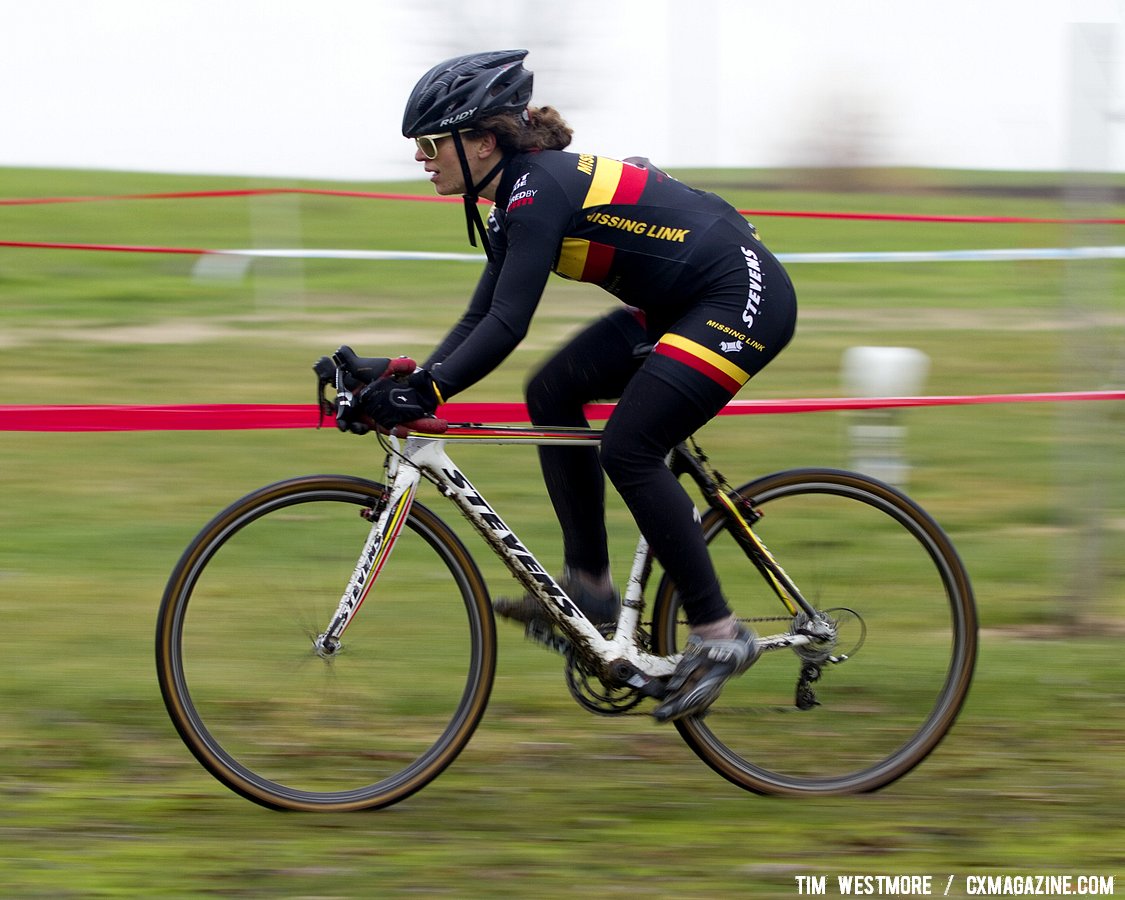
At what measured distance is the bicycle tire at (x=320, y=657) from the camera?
4.42 metres

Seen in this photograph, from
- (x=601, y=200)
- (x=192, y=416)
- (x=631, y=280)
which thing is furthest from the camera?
(x=192, y=416)

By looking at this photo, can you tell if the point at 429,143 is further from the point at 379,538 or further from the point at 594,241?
the point at 379,538

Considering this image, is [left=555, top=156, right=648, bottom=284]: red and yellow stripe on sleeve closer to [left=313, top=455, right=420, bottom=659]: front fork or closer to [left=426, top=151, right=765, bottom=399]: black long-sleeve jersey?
[left=426, top=151, right=765, bottom=399]: black long-sleeve jersey

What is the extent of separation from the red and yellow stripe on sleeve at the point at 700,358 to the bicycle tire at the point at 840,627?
388 millimetres

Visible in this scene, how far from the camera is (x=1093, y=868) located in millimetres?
4176

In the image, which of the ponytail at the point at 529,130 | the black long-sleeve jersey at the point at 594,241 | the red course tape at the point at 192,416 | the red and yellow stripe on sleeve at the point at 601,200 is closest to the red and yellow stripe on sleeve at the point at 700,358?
the black long-sleeve jersey at the point at 594,241

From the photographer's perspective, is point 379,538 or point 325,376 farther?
point 379,538

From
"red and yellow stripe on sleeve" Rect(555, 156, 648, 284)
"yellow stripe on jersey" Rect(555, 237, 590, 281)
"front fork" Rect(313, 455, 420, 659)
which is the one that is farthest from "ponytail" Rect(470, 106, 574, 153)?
"front fork" Rect(313, 455, 420, 659)

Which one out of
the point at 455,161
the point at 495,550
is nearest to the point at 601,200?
the point at 455,161

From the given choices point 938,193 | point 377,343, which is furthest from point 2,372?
point 938,193

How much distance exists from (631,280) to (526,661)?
1.75 metres

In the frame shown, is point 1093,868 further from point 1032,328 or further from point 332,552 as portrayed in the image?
point 1032,328

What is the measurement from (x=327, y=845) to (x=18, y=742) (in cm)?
121

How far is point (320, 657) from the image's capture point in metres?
4.50
